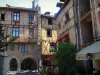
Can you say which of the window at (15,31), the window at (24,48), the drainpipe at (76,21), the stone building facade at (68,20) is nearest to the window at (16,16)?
the window at (15,31)

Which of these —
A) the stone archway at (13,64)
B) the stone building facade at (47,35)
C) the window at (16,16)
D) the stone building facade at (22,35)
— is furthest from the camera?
the window at (16,16)

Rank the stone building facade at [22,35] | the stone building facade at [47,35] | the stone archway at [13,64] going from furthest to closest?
the stone building facade at [47,35] < the stone building facade at [22,35] < the stone archway at [13,64]

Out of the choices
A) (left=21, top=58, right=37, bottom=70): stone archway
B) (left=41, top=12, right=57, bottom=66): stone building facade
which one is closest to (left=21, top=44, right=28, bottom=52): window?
(left=21, top=58, right=37, bottom=70): stone archway

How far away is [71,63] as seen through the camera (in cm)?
1477

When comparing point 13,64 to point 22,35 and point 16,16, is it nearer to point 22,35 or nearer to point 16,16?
point 22,35

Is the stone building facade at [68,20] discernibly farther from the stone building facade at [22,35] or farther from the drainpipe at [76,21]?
the stone building facade at [22,35]

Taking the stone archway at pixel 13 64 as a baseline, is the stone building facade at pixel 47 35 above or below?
above

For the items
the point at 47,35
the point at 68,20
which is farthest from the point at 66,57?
the point at 47,35

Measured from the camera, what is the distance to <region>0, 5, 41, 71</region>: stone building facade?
38.6m

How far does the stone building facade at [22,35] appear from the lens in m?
38.6

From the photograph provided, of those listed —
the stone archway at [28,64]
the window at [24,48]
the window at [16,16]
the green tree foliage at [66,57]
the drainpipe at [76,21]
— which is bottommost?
the stone archway at [28,64]

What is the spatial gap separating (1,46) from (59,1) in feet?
43.1

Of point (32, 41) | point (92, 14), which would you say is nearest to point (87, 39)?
point (92, 14)

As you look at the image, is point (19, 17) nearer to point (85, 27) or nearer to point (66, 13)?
point (66, 13)
